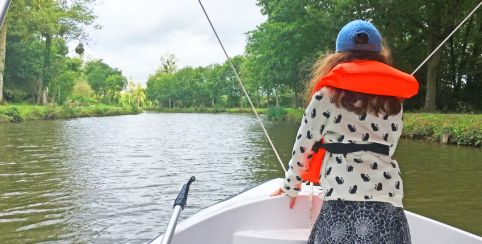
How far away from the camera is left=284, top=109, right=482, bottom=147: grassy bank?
1236 cm

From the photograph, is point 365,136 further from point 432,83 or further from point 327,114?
point 432,83

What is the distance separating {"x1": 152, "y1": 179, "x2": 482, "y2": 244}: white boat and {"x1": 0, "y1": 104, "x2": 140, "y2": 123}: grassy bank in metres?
26.2

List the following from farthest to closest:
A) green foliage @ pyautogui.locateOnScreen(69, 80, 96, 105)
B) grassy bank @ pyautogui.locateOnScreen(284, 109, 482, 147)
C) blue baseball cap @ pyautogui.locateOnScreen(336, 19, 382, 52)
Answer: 1. green foliage @ pyautogui.locateOnScreen(69, 80, 96, 105)
2. grassy bank @ pyautogui.locateOnScreen(284, 109, 482, 147)
3. blue baseball cap @ pyautogui.locateOnScreen(336, 19, 382, 52)

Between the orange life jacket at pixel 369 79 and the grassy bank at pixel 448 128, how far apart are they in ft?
37.9

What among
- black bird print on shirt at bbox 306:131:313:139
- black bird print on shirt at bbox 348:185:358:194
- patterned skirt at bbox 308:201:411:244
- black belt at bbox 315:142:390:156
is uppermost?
black bird print on shirt at bbox 306:131:313:139

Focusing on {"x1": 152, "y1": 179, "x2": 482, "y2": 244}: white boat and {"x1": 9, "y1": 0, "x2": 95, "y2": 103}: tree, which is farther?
{"x1": 9, "y1": 0, "x2": 95, "y2": 103}: tree

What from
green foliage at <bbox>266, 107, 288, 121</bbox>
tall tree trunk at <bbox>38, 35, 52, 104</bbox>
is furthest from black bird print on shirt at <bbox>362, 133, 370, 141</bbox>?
tall tree trunk at <bbox>38, 35, 52, 104</bbox>

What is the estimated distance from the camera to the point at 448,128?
1338 centimetres

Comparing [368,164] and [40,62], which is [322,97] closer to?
[368,164]

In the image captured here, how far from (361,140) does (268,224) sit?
1226 millimetres

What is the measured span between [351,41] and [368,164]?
433mm

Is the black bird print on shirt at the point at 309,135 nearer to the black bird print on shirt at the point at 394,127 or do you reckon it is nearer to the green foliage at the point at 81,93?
the black bird print on shirt at the point at 394,127

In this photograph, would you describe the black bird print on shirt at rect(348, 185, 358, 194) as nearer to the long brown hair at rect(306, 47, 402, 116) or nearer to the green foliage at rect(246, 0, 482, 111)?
the long brown hair at rect(306, 47, 402, 116)

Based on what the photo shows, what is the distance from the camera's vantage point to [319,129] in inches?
69.9
